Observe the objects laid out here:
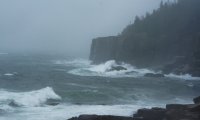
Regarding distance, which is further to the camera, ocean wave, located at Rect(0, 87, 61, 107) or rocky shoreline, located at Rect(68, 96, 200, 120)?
ocean wave, located at Rect(0, 87, 61, 107)

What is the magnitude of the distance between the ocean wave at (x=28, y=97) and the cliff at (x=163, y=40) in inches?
1734

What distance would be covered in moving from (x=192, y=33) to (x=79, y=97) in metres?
64.7

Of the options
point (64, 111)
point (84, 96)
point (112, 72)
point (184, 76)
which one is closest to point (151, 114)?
point (64, 111)

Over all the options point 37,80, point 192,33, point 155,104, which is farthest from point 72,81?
point 192,33

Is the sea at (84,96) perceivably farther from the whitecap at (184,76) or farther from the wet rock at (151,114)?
the wet rock at (151,114)

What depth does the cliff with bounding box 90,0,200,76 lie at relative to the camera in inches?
3933

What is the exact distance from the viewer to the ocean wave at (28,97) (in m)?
44.7

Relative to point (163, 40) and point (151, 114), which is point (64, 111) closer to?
point (151, 114)

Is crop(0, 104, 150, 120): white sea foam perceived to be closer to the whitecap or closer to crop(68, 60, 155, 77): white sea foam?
the whitecap

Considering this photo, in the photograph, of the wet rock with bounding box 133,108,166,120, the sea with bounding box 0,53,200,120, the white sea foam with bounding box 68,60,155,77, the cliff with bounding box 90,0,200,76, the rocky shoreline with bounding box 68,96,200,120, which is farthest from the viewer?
the cliff with bounding box 90,0,200,76

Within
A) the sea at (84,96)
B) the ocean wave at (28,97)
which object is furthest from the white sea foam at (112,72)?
the ocean wave at (28,97)

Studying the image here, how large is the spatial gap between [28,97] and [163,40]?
6817cm

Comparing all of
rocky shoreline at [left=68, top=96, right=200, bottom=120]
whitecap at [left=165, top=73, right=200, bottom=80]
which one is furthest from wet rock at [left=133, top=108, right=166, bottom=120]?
whitecap at [left=165, top=73, right=200, bottom=80]

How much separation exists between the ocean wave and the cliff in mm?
44039
